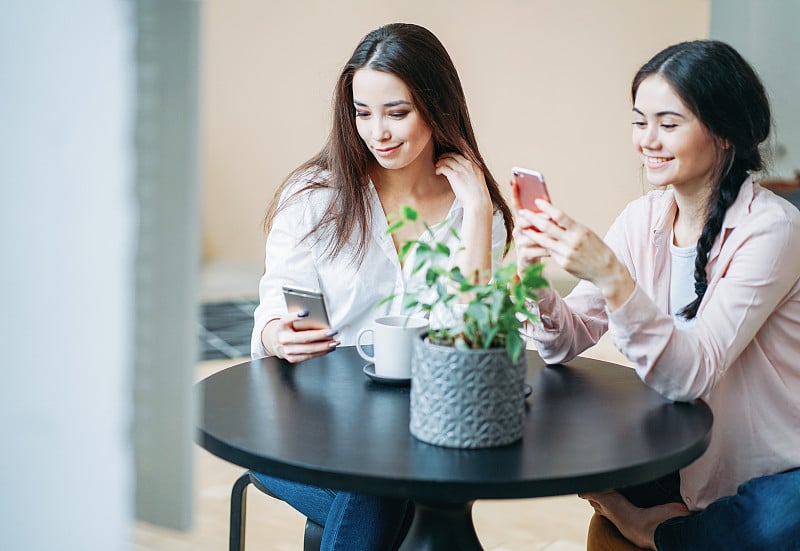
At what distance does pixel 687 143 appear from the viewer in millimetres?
1586

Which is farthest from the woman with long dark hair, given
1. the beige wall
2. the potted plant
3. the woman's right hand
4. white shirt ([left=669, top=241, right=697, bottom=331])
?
the beige wall

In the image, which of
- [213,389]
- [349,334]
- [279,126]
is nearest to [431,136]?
[349,334]

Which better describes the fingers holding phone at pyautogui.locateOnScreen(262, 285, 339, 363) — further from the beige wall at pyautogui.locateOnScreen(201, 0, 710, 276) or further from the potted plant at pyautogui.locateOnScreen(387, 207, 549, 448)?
the beige wall at pyautogui.locateOnScreen(201, 0, 710, 276)

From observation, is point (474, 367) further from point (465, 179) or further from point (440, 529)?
point (465, 179)

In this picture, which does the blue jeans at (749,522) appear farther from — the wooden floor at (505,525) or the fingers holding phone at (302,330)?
the wooden floor at (505,525)

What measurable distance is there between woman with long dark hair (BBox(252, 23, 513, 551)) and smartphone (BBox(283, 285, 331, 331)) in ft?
0.79

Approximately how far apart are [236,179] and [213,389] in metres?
5.89

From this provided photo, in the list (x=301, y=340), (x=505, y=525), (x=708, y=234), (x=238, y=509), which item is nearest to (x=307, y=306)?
(x=301, y=340)

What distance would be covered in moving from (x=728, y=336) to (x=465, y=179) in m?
0.75

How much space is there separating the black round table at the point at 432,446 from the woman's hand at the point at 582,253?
0.17 meters

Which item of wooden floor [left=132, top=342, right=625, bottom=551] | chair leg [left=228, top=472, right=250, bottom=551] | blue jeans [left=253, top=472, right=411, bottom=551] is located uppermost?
blue jeans [left=253, top=472, right=411, bottom=551]

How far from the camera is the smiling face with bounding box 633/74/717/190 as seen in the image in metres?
1.59

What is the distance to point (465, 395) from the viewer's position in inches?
45.0

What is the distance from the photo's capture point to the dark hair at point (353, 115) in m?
1.97
